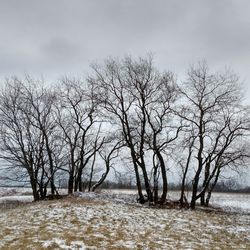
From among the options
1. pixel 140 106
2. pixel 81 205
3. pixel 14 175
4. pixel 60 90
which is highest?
pixel 60 90

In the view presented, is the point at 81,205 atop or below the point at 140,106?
below

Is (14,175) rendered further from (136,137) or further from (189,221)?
(189,221)

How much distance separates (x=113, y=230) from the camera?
12.6 meters

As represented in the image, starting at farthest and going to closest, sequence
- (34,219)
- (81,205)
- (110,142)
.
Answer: (110,142), (81,205), (34,219)

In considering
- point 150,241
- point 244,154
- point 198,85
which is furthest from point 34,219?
point 244,154

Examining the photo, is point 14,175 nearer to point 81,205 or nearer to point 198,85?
point 81,205

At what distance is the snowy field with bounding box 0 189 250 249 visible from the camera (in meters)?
10.8

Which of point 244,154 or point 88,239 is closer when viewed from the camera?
point 88,239

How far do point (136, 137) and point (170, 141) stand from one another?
3.00 metres

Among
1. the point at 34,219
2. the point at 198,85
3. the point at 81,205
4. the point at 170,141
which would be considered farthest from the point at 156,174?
the point at 34,219

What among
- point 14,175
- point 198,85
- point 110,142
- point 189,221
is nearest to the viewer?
point 189,221

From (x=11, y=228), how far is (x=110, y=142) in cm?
1961

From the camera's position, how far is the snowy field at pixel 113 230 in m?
10.8

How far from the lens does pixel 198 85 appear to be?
24984 mm
